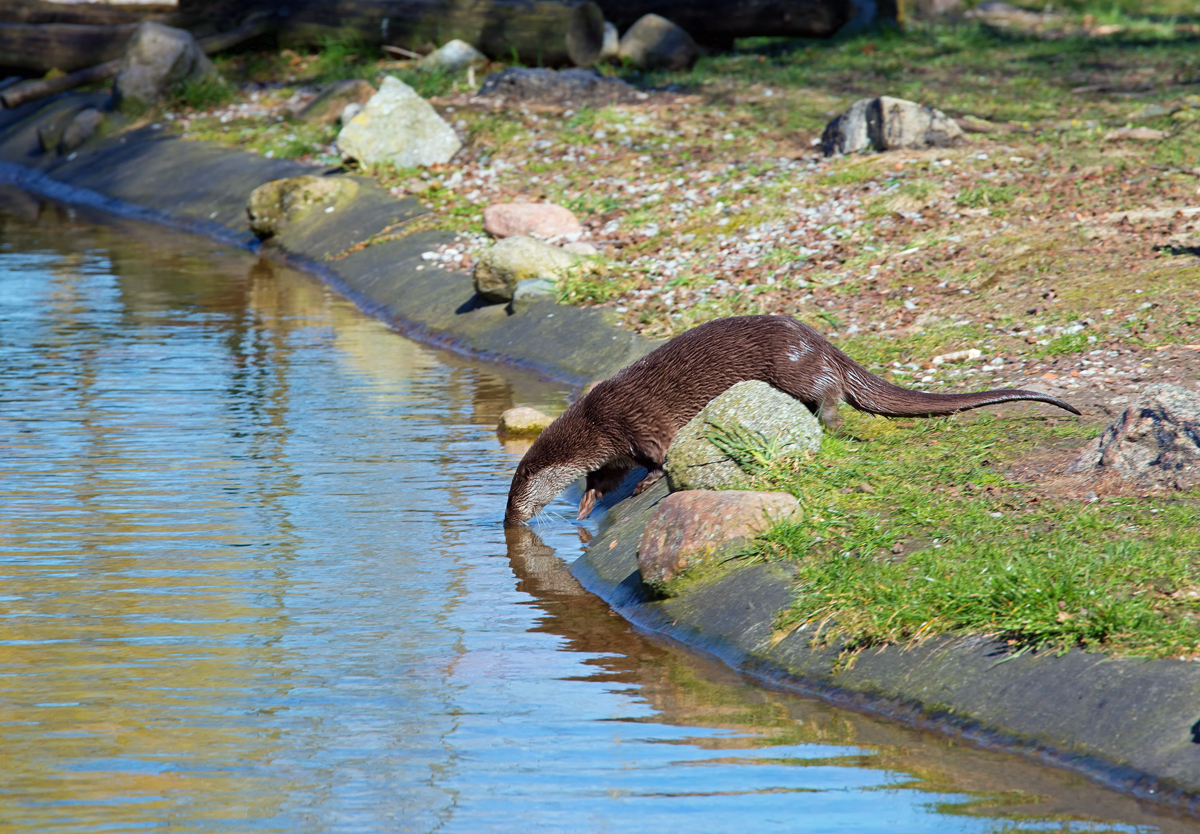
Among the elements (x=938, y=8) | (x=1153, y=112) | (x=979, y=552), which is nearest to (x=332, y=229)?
(x=1153, y=112)

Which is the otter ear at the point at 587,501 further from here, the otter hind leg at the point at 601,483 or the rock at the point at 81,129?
the rock at the point at 81,129

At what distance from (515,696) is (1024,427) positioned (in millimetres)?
2877

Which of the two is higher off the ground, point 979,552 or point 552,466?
point 979,552

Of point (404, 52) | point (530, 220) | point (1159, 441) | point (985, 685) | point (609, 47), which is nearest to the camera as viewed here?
point (985, 685)

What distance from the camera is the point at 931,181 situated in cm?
1138

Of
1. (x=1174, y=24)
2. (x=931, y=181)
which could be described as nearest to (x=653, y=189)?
(x=931, y=181)

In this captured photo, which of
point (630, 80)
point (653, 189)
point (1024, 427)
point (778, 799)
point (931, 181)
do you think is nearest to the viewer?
Result: point (778, 799)

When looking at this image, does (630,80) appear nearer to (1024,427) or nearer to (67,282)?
(67,282)

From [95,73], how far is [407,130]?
9112mm

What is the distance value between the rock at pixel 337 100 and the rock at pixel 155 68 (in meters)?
3.15

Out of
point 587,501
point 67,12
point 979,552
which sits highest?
point 67,12

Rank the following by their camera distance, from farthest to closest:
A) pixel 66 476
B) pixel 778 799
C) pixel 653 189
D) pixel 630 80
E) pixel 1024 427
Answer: pixel 630 80 < pixel 653 189 < pixel 66 476 < pixel 1024 427 < pixel 778 799

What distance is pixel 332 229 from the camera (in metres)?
14.9

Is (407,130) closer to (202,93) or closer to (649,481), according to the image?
(202,93)
